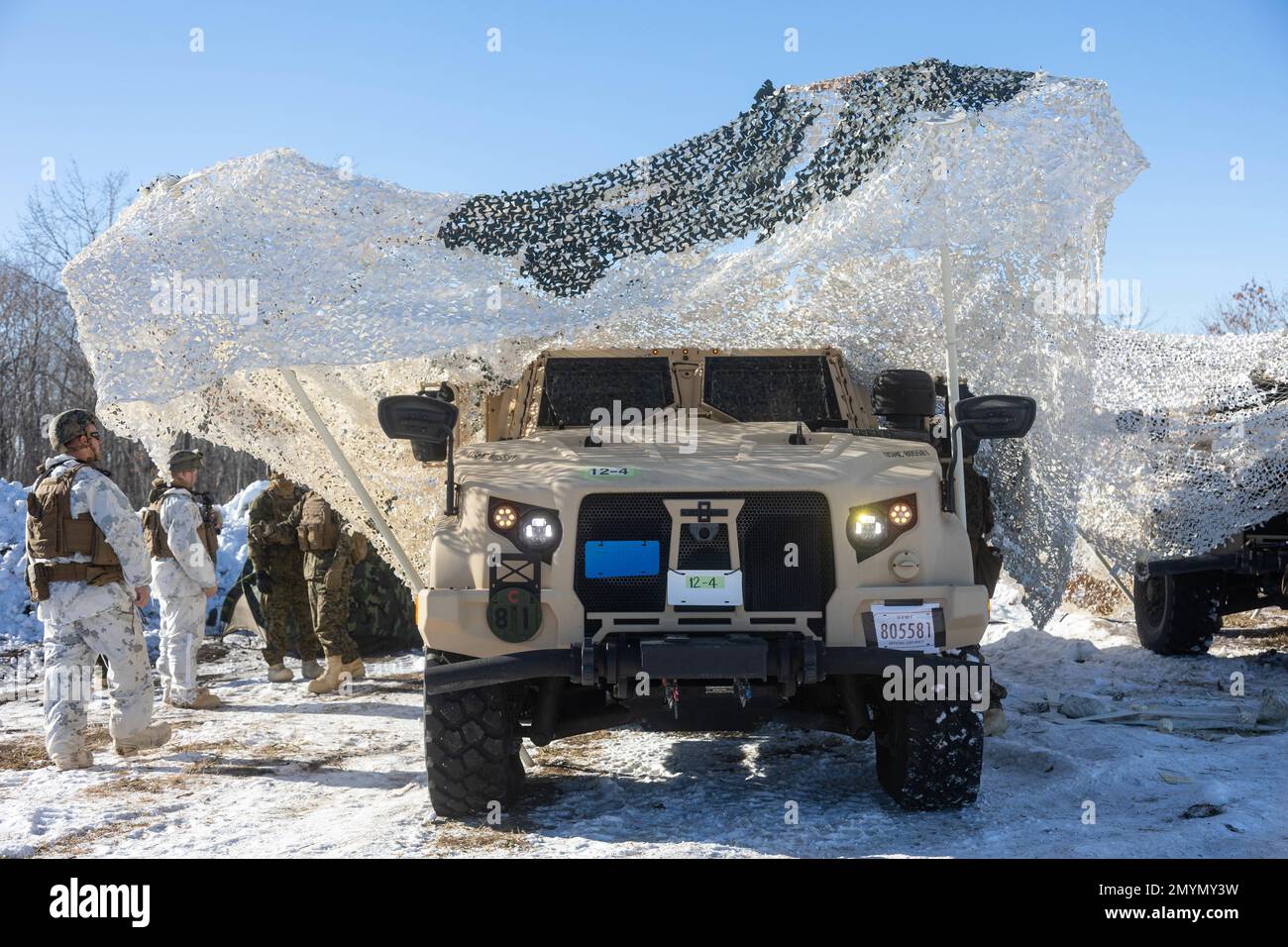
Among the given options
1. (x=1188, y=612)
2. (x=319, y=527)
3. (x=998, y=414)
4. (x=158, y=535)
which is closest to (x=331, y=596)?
(x=319, y=527)

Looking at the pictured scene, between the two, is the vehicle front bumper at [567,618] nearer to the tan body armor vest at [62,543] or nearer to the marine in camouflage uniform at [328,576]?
the tan body armor vest at [62,543]

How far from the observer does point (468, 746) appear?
4.54m

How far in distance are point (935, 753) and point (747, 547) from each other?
41.3 inches

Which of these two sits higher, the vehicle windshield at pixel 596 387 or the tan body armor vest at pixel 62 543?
the vehicle windshield at pixel 596 387

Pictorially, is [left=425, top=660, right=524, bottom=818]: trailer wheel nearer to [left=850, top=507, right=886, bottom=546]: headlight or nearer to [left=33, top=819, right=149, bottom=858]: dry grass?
[left=33, top=819, right=149, bottom=858]: dry grass

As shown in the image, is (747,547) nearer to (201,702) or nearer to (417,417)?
(417,417)

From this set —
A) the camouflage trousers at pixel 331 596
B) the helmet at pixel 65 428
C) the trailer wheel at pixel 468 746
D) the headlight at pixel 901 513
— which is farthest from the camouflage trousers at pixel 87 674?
the headlight at pixel 901 513

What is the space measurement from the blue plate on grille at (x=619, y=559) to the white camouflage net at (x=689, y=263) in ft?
6.18

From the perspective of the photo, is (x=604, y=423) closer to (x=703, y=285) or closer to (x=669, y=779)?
(x=703, y=285)

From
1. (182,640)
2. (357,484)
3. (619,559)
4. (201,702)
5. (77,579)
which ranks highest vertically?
(357,484)

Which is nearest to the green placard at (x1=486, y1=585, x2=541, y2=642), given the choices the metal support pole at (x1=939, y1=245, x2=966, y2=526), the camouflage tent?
the metal support pole at (x1=939, y1=245, x2=966, y2=526)

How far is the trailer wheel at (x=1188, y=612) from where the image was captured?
924 cm

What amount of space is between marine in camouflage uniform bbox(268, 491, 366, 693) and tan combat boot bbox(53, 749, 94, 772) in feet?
8.15
